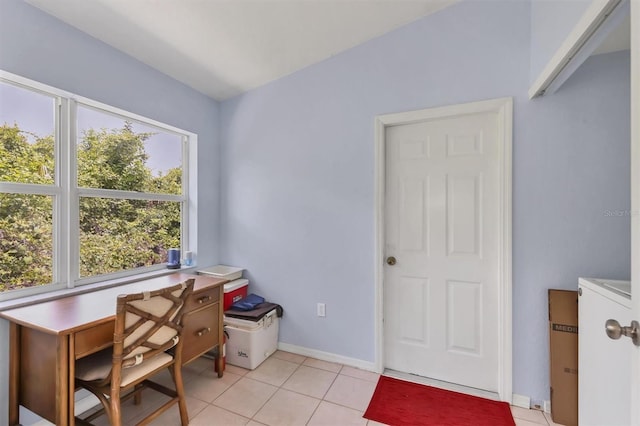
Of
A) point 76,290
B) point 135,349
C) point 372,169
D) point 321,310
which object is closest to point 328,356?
point 321,310

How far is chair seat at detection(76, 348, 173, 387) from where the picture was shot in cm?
134

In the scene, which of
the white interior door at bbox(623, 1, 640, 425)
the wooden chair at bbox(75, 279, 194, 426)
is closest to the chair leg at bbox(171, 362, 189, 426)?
the wooden chair at bbox(75, 279, 194, 426)

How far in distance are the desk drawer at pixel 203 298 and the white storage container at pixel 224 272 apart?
380mm

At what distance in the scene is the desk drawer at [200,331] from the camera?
1.87 m

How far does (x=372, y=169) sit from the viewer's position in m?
2.21

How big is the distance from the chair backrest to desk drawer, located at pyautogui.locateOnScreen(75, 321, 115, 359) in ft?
0.48

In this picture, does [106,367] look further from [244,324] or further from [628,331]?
[628,331]

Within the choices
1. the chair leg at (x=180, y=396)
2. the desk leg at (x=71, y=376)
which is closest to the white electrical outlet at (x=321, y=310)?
the chair leg at (x=180, y=396)

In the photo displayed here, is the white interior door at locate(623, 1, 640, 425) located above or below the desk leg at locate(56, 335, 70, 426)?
above

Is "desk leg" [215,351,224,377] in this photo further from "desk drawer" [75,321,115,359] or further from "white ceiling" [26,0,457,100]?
"white ceiling" [26,0,457,100]

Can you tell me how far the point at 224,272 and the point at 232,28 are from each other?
200 centimetres

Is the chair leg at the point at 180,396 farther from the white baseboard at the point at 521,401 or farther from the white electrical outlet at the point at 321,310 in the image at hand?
the white baseboard at the point at 521,401

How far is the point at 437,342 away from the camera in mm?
2096

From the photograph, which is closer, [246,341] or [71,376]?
[71,376]
